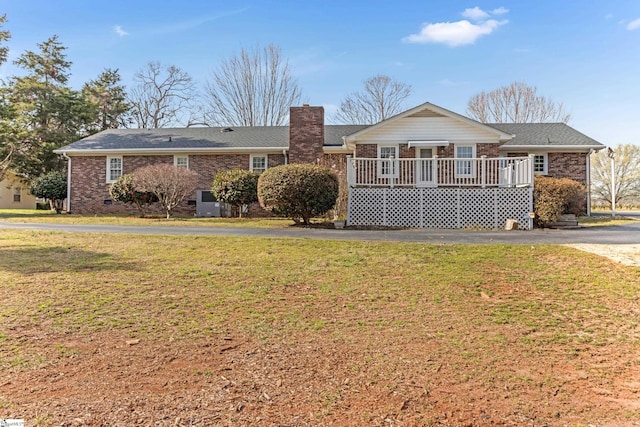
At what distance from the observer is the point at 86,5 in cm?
1141

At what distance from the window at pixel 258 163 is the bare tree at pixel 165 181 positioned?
341 cm

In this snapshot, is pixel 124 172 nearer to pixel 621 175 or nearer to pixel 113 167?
pixel 113 167

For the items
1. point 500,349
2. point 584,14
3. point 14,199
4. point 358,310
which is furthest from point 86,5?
point 14,199

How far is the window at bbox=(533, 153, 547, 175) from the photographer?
1937 centimetres

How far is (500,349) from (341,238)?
5.91 metres

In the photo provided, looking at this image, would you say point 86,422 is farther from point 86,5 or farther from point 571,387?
point 86,5

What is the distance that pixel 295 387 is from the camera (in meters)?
3.06

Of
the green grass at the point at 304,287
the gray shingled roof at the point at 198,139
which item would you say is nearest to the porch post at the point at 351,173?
the gray shingled roof at the point at 198,139

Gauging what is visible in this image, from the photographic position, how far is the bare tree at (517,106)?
113 ft

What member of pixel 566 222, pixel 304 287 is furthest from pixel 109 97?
pixel 304 287

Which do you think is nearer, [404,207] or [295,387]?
[295,387]

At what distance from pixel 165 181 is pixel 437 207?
34.4ft

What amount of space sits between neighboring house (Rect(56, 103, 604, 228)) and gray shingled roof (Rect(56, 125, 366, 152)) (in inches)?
2.2

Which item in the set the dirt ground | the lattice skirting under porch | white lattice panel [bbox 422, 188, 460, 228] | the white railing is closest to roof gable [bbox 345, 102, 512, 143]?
the white railing
